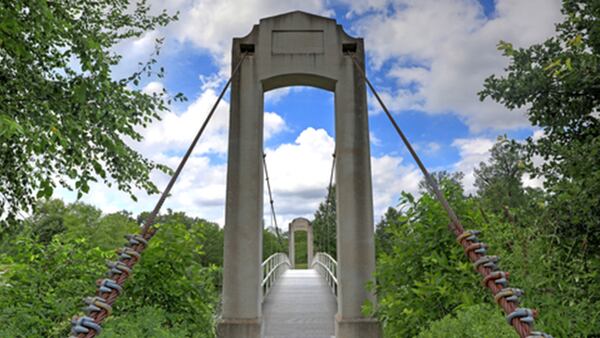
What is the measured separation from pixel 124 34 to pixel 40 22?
282cm

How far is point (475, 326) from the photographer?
190 centimetres

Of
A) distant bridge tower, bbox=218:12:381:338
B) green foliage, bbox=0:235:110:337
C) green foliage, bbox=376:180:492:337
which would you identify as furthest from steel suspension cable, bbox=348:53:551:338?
distant bridge tower, bbox=218:12:381:338

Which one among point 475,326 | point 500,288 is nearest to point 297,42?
point 475,326

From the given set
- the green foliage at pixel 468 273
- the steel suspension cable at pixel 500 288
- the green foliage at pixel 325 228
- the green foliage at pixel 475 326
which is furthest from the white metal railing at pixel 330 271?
the green foliage at pixel 325 228

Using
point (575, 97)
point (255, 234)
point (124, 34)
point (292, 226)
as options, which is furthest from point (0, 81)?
point (292, 226)

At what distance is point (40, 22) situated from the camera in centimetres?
365

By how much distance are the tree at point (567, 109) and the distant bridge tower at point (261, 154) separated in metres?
2.25

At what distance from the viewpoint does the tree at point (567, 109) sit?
108 inches

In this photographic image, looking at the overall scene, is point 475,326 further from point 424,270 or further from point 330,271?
point 330,271

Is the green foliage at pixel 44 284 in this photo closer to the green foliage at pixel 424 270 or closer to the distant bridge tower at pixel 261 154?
the distant bridge tower at pixel 261 154

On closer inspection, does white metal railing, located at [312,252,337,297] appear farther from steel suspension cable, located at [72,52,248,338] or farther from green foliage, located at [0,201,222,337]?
steel suspension cable, located at [72,52,248,338]

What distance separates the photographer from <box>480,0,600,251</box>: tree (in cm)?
273

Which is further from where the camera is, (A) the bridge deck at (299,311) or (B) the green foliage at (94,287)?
(A) the bridge deck at (299,311)

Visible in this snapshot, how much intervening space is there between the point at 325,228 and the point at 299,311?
29.0 meters
